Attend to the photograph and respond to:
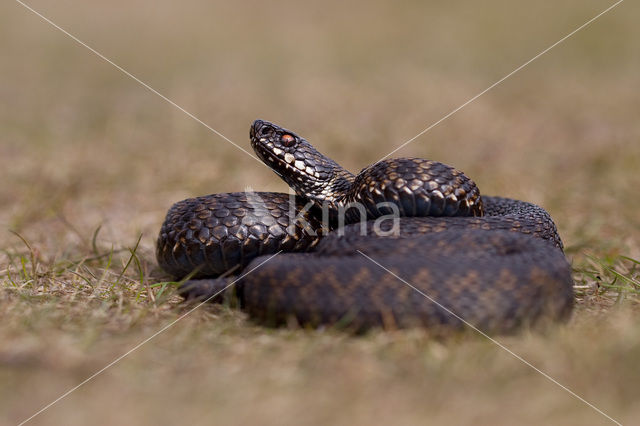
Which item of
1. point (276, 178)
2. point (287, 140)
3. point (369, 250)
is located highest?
point (287, 140)

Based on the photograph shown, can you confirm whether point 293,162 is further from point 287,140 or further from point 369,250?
point 369,250

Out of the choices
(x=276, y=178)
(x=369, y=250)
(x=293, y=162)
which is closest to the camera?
(x=369, y=250)

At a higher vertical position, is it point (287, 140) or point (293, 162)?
point (287, 140)

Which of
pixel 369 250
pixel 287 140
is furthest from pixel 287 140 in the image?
pixel 369 250

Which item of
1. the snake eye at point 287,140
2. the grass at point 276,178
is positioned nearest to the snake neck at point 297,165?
the snake eye at point 287,140

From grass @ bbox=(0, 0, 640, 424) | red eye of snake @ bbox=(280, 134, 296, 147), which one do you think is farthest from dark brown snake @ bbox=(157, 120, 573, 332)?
grass @ bbox=(0, 0, 640, 424)

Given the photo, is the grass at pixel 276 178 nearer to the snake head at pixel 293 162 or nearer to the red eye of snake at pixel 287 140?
the snake head at pixel 293 162

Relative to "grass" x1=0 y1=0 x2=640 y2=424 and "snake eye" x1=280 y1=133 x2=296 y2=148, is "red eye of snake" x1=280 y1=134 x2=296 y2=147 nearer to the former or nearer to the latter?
"snake eye" x1=280 y1=133 x2=296 y2=148
